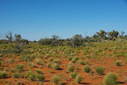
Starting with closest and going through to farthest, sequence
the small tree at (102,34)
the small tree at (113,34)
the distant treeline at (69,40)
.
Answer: the distant treeline at (69,40) → the small tree at (113,34) → the small tree at (102,34)

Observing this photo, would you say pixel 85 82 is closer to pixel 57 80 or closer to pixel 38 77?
pixel 57 80

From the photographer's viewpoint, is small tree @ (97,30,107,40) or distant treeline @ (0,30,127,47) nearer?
distant treeline @ (0,30,127,47)

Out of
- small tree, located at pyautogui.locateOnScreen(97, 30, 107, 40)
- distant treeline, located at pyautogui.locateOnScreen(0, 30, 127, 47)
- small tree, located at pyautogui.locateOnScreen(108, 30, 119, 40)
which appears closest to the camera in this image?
distant treeline, located at pyautogui.locateOnScreen(0, 30, 127, 47)

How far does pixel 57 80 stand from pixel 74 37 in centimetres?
3755

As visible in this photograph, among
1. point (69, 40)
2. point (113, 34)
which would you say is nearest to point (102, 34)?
point (113, 34)

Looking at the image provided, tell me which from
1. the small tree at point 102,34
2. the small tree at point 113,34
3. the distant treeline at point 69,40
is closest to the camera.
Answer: the distant treeline at point 69,40

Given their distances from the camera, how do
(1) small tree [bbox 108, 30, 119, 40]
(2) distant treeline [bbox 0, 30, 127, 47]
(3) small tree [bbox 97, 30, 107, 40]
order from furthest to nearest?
1. (3) small tree [bbox 97, 30, 107, 40]
2. (1) small tree [bbox 108, 30, 119, 40]
3. (2) distant treeline [bbox 0, 30, 127, 47]

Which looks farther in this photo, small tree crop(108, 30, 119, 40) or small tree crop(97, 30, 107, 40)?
small tree crop(97, 30, 107, 40)

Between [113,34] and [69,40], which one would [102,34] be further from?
[69,40]

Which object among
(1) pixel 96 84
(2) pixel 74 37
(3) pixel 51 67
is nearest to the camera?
(1) pixel 96 84

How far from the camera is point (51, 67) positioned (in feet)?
61.1

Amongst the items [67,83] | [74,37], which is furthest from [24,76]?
[74,37]

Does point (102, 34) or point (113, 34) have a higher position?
point (102, 34)

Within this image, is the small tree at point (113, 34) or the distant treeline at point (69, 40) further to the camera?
the small tree at point (113, 34)
